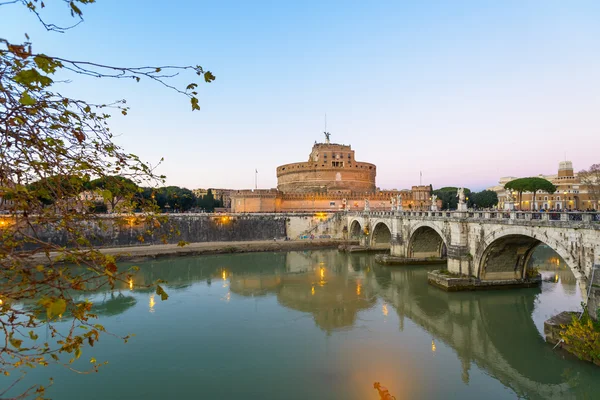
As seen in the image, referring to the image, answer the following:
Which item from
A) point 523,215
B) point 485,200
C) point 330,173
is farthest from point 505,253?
point 485,200

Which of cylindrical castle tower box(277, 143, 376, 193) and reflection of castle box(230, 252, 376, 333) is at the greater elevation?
cylindrical castle tower box(277, 143, 376, 193)

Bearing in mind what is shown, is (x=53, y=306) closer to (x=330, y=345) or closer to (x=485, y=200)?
(x=330, y=345)

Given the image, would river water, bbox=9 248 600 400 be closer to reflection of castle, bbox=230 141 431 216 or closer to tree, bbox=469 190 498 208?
reflection of castle, bbox=230 141 431 216

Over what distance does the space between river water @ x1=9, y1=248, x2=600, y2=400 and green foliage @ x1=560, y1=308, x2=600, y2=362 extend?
36 centimetres

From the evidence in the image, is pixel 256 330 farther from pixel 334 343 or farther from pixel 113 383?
pixel 113 383

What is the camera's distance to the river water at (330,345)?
8.98m

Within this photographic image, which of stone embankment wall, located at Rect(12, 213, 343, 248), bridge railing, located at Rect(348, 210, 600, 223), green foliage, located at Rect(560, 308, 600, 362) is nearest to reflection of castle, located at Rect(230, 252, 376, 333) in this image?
bridge railing, located at Rect(348, 210, 600, 223)

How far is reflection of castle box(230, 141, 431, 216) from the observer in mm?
48375

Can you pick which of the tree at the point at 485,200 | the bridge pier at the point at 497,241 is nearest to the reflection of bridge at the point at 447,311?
the bridge pier at the point at 497,241

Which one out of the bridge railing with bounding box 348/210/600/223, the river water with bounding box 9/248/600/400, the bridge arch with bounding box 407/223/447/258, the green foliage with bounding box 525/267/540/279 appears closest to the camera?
the river water with bounding box 9/248/600/400

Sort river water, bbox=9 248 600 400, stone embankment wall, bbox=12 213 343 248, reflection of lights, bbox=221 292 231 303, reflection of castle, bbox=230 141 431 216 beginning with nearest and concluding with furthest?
river water, bbox=9 248 600 400 < reflection of lights, bbox=221 292 231 303 < stone embankment wall, bbox=12 213 343 248 < reflection of castle, bbox=230 141 431 216

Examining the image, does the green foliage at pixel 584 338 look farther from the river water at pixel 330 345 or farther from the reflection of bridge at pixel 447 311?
the reflection of bridge at pixel 447 311

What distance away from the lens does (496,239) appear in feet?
49.6

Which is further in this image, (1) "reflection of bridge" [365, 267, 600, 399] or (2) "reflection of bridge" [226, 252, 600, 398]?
(2) "reflection of bridge" [226, 252, 600, 398]
